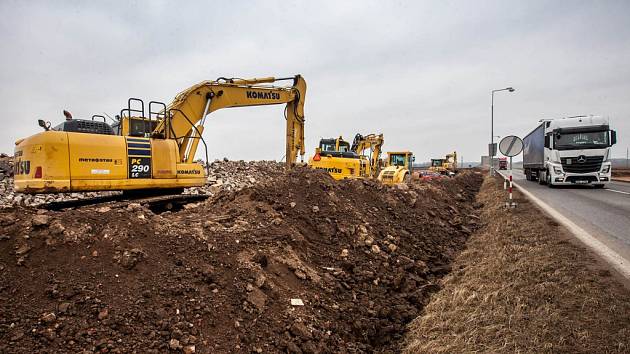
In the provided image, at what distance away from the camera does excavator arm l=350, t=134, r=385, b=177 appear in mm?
23438

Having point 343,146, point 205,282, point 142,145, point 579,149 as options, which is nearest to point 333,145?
point 343,146

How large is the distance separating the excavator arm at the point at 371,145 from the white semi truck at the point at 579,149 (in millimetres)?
9467

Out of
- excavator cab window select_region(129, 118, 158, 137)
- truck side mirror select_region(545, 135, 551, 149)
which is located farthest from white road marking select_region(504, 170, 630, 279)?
truck side mirror select_region(545, 135, 551, 149)

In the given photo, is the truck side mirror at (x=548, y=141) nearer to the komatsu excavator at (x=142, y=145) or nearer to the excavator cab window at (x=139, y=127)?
the komatsu excavator at (x=142, y=145)

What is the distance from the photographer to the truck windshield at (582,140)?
1716cm

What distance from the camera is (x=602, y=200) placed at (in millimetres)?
12633

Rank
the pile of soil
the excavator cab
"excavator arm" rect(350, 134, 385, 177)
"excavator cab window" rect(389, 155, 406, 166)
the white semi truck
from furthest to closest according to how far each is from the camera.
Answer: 1. "excavator cab window" rect(389, 155, 406, 166)
2. "excavator arm" rect(350, 134, 385, 177)
3. the excavator cab
4. the white semi truck
5. the pile of soil

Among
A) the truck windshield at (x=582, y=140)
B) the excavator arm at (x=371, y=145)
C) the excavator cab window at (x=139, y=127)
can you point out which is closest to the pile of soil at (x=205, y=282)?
the excavator cab window at (x=139, y=127)

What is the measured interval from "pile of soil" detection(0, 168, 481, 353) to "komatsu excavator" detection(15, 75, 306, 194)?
865 mm

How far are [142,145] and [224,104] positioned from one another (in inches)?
115

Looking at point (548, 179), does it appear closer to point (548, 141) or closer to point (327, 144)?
point (548, 141)

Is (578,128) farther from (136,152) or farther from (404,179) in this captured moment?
(136,152)

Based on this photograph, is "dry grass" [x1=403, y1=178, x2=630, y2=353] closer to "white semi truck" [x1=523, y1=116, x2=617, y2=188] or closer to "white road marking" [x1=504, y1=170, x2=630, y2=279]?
"white road marking" [x1=504, y1=170, x2=630, y2=279]

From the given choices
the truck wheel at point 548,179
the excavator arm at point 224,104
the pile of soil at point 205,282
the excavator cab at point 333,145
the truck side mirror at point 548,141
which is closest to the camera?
the pile of soil at point 205,282
